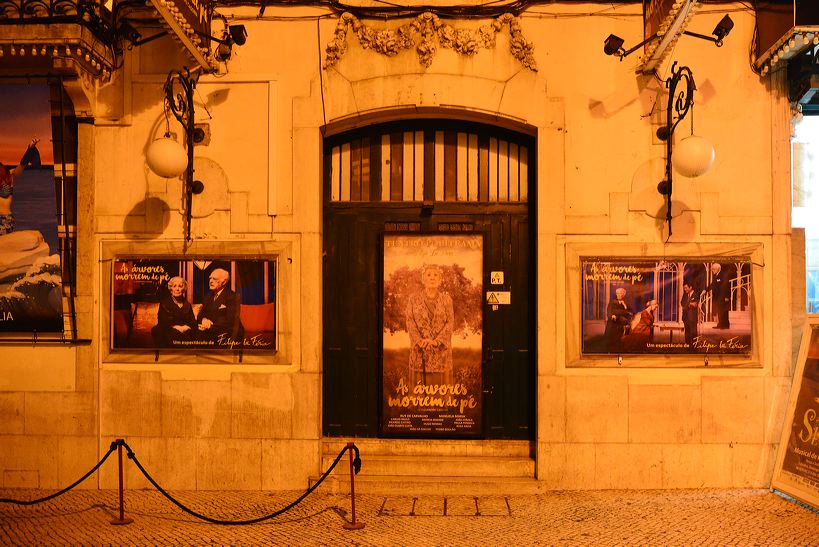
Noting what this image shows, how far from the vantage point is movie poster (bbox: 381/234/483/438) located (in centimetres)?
794

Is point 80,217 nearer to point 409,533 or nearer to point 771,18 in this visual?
point 409,533

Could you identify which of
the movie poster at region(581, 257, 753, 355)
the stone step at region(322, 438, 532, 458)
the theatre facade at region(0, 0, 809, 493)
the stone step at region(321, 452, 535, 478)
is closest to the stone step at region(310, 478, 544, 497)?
the theatre facade at region(0, 0, 809, 493)

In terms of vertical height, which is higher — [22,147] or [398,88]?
[398,88]

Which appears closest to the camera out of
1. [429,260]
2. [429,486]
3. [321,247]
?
[429,486]

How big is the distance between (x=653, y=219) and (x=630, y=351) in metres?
1.45

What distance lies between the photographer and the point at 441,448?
790 centimetres

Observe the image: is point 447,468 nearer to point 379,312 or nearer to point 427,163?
point 379,312

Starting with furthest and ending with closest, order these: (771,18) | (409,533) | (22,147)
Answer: (22,147)
(771,18)
(409,533)

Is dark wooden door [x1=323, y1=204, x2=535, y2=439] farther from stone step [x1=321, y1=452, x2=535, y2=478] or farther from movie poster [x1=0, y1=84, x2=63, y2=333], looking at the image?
movie poster [x1=0, y1=84, x2=63, y2=333]

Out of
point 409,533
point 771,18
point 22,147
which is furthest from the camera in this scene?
point 22,147

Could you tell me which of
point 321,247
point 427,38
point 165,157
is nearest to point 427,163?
point 427,38

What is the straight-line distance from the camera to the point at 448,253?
26.2ft

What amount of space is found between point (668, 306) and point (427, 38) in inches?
154

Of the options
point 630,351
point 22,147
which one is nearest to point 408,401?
point 630,351
